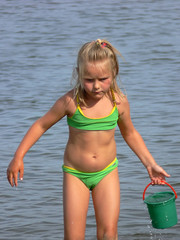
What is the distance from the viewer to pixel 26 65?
13.5m

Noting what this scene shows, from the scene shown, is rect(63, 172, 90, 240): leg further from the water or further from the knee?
the water

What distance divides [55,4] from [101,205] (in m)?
19.3

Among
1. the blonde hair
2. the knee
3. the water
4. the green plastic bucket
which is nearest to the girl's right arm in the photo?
the blonde hair

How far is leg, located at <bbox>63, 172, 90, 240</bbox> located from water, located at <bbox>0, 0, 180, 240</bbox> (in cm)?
115

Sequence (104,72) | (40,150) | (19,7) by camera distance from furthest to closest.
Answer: (19,7)
(40,150)
(104,72)

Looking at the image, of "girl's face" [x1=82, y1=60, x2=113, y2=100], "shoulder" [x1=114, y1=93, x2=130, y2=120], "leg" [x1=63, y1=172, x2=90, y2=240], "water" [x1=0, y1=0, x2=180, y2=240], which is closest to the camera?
"girl's face" [x1=82, y1=60, x2=113, y2=100]

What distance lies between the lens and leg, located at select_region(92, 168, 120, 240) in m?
4.53

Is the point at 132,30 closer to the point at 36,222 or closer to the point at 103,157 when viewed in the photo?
the point at 36,222

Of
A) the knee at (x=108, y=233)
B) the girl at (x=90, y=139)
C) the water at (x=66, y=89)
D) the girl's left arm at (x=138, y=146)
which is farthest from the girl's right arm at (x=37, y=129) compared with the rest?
the water at (x=66, y=89)

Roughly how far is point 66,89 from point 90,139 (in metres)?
6.47

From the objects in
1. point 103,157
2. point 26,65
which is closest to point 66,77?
point 26,65

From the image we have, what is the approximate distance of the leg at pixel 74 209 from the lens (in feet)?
14.9

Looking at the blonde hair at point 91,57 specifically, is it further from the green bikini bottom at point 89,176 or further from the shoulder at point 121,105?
the green bikini bottom at point 89,176

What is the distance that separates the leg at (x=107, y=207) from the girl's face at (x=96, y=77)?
2.09 feet
